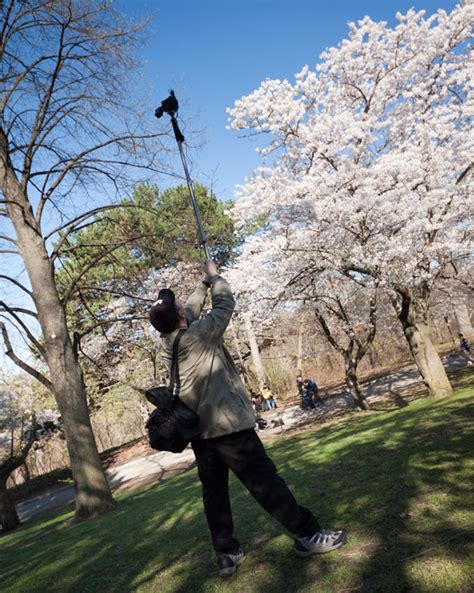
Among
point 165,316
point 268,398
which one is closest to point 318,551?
point 165,316

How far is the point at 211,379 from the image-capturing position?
2719 mm

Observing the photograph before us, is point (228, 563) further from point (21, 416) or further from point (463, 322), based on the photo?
point (463, 322)

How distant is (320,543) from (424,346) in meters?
8.81

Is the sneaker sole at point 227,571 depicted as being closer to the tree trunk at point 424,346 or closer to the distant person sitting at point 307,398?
the tree trunk at point 424,346

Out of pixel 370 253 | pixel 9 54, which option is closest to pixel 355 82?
pixel 370 253

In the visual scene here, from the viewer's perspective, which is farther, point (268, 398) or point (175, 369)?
point (268, 398)

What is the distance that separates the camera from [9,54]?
7172 mm

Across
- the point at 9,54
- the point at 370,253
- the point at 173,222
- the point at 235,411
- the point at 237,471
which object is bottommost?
the point at 237,471

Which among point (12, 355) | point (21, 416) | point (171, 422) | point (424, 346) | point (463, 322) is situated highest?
point (12, 355)

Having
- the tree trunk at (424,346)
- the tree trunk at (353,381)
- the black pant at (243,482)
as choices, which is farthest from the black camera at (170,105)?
the tree trunk at (353,381)

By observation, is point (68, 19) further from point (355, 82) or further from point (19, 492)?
point (19, 492)

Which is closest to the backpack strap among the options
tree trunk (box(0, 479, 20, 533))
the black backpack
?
the black backpack

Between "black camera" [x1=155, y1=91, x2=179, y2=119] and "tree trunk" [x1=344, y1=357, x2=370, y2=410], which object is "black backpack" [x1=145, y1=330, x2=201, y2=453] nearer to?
"black camera" [x1=155, y1=91, x2=179, y2=119]

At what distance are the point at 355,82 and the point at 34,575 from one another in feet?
40.0
